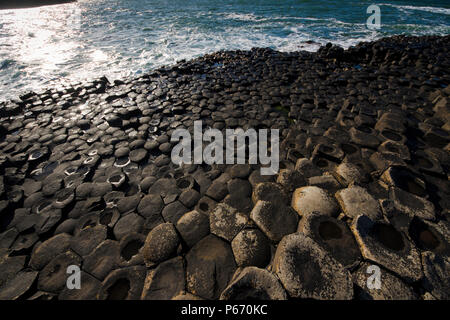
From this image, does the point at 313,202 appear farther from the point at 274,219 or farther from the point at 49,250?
the point at 49,250

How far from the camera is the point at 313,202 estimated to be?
2.92 metres

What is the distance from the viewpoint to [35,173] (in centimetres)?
418

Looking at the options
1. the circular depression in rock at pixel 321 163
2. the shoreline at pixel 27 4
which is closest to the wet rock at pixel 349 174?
the circular depression in rock at pixel 321 163

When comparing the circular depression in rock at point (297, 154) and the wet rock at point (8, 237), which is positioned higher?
the circular depression in rock at point (297, 154)

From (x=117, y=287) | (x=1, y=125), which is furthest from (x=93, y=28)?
(x=117, y=287)

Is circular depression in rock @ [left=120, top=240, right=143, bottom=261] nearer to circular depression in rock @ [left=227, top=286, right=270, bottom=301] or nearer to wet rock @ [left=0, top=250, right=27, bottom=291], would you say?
wet rock @ [left=0, top=250, right=27, bottom=291]

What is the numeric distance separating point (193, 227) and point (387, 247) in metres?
2.45

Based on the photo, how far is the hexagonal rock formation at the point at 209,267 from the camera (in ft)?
7.23

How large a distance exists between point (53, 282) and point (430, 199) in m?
5.42

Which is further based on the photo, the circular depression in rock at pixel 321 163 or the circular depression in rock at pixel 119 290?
the circular depression in rock at pixel 321 163

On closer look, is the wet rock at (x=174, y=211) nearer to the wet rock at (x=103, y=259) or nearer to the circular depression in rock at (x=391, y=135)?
the wet rock at (x=103, y=259)

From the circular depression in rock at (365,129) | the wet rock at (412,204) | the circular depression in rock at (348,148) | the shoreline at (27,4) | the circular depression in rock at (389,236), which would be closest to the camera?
the circular depression in rock at (389,236)

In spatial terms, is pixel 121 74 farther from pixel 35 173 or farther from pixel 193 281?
pixel 193 281

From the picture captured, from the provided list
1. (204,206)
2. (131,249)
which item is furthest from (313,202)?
(131,249)
